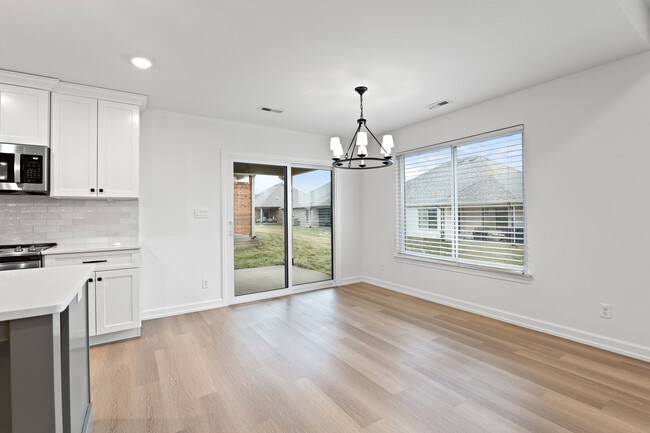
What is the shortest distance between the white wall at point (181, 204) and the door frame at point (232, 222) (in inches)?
2.8

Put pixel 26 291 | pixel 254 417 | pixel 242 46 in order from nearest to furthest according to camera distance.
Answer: pixel 26 291
pixel 254 417
pixel 242 46

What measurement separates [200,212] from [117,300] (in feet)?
4.58

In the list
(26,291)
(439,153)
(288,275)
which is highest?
(439,153)

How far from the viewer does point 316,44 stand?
8.09 ft

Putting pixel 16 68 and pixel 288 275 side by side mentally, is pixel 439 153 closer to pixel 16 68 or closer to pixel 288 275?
pixel 288 275

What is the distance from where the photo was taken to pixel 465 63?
279cm

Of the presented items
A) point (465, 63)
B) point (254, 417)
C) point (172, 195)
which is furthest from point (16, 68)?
point (465, 63)

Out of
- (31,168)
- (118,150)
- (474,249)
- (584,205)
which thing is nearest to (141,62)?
(118,150)

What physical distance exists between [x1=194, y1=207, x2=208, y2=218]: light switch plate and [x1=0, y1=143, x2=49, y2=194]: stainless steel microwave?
147 cm

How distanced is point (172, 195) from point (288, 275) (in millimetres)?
1995

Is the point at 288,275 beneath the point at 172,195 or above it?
beneath

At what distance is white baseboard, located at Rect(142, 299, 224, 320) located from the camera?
12.4ft

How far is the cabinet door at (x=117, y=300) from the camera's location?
3.01m

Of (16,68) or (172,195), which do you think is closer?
(16,68)
